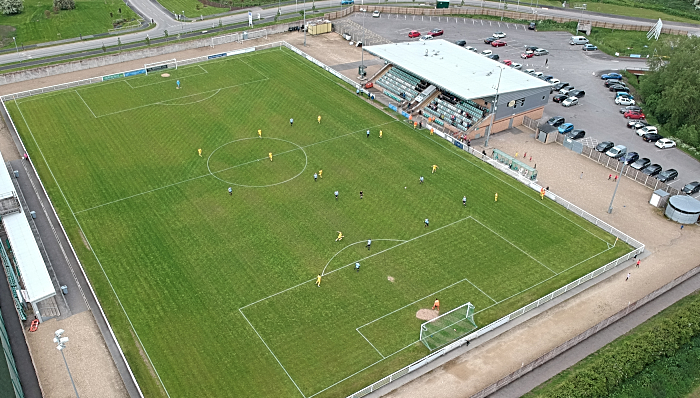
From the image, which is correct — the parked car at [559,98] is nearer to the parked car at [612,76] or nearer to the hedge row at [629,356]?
the parked car at [612,76]

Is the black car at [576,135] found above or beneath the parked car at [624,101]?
beneath

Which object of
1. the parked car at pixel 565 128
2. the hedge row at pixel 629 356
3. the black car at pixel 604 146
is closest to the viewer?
the hedge row at pixel 629 356

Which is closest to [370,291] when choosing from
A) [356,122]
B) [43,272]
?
[43,272]

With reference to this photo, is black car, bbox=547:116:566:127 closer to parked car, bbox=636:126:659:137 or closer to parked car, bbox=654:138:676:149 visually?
parked car, bbox=636:126:659:137

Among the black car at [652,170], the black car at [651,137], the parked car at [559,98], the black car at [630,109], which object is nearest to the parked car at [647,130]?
the black car at [651,137]

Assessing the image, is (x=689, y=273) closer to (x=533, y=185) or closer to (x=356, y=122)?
(x=533, y=185)

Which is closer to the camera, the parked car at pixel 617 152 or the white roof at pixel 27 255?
the white roof at pixel 27 255

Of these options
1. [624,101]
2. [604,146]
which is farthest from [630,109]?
[604,146]
